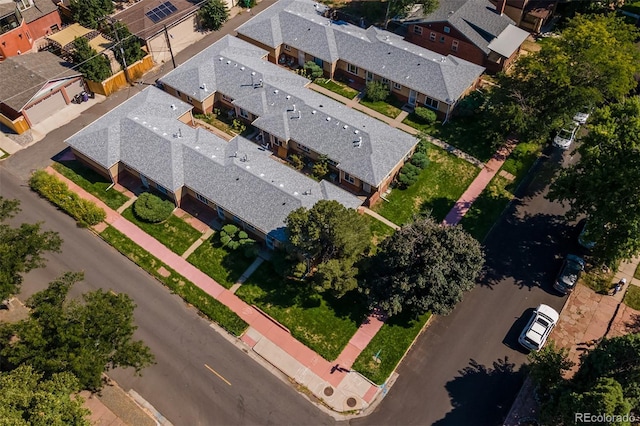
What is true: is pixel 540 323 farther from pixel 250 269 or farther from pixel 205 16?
pixel 205 16

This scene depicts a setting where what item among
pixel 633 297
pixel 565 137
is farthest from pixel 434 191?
pixel 633 297

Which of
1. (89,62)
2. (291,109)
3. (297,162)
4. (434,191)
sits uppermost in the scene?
(434,191)

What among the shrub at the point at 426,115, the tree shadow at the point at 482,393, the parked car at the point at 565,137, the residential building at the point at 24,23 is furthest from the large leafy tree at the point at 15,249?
the parked car at the point at 565,137

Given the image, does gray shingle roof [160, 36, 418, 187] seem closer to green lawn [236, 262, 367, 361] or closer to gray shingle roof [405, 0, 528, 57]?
green lawn [236, 262, 367, 361]

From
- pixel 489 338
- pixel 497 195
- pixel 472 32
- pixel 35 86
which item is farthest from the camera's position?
pixel 472 32

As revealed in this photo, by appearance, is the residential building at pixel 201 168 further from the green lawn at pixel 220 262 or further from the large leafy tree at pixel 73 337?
the large leafy tree at pixel 73 337

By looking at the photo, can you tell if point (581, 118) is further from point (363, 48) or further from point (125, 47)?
point (125, 47)

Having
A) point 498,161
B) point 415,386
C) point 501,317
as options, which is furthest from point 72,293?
point 498,161
